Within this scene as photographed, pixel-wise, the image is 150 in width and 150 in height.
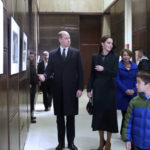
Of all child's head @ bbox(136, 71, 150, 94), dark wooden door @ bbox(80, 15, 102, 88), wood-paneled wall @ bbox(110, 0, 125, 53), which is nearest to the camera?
child's head @ bbox(136, 71, 150, 94)

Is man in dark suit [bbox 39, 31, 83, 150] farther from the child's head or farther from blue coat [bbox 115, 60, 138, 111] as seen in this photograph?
the child's head

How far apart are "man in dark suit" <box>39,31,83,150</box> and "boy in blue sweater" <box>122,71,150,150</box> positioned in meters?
1.69

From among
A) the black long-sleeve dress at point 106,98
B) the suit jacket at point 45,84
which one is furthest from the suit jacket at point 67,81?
the suit jacket at point 45,84

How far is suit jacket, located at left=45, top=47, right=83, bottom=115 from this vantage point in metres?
4.25

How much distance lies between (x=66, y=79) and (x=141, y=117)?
1.91 meters

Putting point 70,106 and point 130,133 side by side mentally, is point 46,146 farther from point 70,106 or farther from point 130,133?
point 130,133

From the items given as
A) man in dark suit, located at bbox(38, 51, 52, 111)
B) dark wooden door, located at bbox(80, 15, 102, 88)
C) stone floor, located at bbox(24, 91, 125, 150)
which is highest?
dark wooden door, located at bbox(80, 15, 102, 88)

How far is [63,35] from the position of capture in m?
4.24

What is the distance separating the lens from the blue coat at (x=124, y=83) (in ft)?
15.5

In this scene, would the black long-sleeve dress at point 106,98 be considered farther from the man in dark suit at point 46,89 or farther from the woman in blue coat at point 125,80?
the man in dark suit at point 46,89

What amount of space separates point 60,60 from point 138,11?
5.24 m

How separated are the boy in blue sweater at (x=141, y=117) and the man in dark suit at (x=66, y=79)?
66.7 inches

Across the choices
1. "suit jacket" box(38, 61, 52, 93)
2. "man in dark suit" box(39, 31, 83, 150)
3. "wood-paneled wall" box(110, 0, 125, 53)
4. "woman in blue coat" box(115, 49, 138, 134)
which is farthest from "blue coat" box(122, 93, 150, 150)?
"wood-paneled wall" box(110, 0, 125, 53)

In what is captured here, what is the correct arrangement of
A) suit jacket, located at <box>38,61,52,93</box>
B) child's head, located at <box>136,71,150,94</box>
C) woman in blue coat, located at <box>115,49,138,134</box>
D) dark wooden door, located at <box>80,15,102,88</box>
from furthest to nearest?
dark wooden door, located at <box>80,15,102,88</box> → suit jacket, located at <box>38,61,52,93</box> → woman in blue coat, located at <box>115,49,138,134</box> → child's head, located at <box>136,71,150,94</box>
